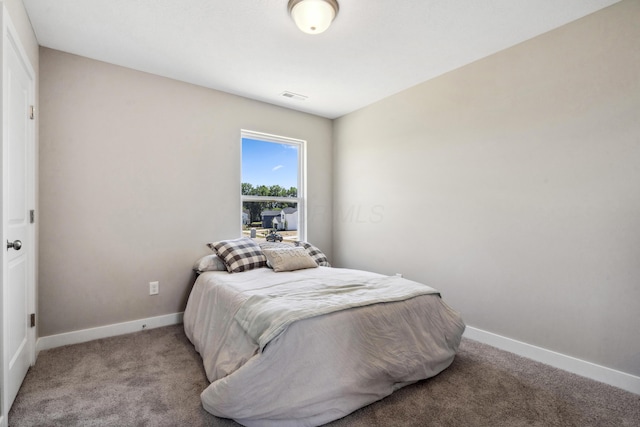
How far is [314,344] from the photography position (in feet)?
5.35

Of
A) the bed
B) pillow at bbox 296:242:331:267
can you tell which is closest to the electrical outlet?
the bed

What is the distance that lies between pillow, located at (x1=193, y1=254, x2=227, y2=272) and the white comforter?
1.74 feet

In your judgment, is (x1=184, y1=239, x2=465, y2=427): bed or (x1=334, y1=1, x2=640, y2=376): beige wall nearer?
(x1=184, y1=239, x2=465, y2=427): bed

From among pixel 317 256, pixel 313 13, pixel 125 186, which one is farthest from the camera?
pixel 317 256

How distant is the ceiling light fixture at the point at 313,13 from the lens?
1.91 meters

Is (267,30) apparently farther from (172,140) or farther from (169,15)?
(172,140)

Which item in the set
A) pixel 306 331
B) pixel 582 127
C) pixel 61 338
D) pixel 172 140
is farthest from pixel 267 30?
pixel 61 338

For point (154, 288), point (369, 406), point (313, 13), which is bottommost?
point (369, 406)

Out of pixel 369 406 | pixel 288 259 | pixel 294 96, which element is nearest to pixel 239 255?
pixel 288 259

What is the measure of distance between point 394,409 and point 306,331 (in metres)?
0.68

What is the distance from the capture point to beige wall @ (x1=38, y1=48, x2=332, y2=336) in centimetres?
253

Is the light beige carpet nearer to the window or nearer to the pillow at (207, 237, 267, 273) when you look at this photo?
the pillow at (207, 237, 267, 273)

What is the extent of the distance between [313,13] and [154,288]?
273 cm

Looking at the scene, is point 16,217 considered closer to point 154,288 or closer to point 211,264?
point 154,288
